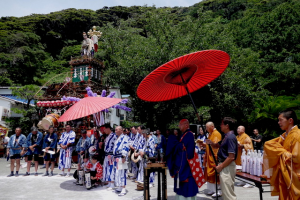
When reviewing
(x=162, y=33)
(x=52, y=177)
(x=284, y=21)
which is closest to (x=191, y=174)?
(x=52, y=177)

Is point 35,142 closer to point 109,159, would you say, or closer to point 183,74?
point 109,159

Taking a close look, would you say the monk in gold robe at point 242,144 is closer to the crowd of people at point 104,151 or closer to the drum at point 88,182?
the crowd of people at point 104,151

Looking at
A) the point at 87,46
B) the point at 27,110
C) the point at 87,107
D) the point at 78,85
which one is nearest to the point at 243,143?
the point at 87,107

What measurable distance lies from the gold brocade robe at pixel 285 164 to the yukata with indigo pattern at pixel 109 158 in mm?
4815

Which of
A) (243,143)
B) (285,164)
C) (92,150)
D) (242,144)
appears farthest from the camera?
(92,150)

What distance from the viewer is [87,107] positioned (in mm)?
6340

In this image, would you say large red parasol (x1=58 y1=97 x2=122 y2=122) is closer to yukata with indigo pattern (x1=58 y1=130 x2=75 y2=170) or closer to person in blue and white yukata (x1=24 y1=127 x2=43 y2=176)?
yukata with indigo pattern (x1=58 y1=130 x2=75 y2=170)

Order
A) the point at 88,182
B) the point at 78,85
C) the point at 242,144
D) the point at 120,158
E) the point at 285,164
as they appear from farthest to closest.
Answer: the point at 78,85 → the point at 88,182 → the point at 242,144 → the point at 120,158 → the point at 285,164

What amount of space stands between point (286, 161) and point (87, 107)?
482cm

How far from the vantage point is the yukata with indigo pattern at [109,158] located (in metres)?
7.30

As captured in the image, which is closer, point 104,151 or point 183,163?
point 183,163

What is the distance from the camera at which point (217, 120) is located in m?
17.5

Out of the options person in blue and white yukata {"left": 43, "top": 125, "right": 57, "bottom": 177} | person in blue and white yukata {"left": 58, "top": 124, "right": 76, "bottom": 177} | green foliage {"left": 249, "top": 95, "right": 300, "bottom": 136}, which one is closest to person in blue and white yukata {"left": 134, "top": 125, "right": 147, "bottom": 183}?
person in blue and white yukata {"left": 58, "top": 124, "right": 76, "bottom": 177}

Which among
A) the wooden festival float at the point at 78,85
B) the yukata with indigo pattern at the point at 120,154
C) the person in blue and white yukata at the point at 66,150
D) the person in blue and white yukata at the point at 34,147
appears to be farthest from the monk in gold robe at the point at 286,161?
the wooden festival float at the point at 78,85
